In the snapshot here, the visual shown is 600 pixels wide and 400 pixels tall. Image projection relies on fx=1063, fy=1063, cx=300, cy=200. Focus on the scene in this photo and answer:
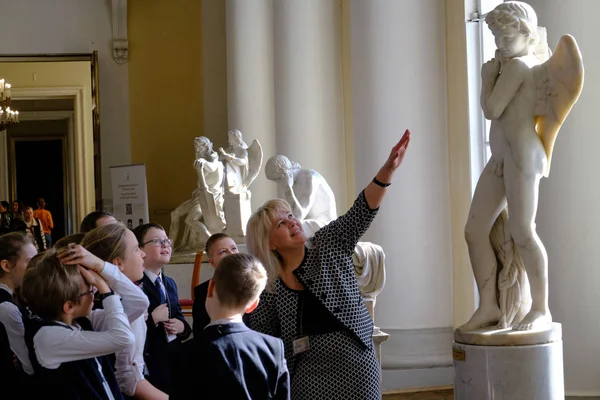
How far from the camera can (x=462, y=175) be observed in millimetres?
9984

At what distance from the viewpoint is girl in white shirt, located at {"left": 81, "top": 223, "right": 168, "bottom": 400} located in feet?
13.0

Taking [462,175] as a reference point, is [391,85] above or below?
above

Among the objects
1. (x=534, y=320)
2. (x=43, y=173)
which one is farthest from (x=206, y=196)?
(x=43, y=173)

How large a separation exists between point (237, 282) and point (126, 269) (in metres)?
0.87

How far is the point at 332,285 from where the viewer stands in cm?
389

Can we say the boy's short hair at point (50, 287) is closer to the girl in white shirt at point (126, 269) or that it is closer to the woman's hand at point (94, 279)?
the woman's hand at point (94, 279)

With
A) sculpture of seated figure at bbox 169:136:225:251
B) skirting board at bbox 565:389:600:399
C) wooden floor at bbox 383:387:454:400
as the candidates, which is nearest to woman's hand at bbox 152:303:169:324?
skirting board at bbox 565:389:600:399

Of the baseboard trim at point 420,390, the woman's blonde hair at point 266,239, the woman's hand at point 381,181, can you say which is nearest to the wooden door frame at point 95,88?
the baseboard trim at point 420,390

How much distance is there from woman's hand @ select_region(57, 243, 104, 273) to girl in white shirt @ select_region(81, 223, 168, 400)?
38cm

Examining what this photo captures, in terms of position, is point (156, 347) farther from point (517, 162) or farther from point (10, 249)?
point (517, 162)

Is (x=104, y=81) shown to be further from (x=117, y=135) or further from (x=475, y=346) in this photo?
(x=475, y=346)

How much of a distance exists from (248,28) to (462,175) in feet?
16.3

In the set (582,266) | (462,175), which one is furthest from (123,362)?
(462,175)

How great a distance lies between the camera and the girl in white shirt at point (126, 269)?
3947 millimetres
